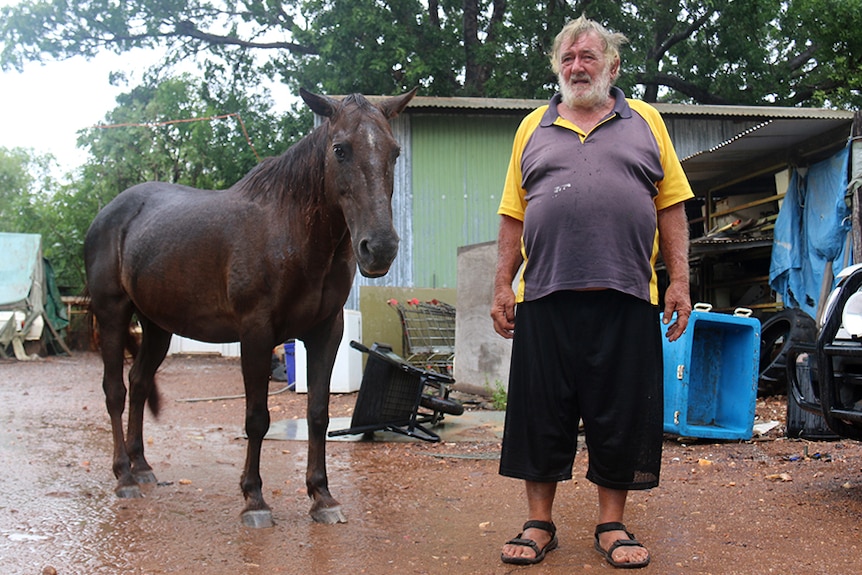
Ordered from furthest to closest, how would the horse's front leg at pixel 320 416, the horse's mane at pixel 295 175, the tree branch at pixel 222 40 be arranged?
1. the tree branch at pixel 222 40
2. the horse's mane at pixel 295 175
3. the horse's front leg at pixel 320 416

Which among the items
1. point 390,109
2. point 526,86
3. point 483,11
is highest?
point 483,11

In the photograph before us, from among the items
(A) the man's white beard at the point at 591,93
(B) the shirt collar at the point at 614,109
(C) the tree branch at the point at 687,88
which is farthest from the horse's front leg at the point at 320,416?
(C) the tree branch at the point at 687,88

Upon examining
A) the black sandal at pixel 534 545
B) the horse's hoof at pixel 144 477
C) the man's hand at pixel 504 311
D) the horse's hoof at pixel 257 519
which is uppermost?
the man's hand at pixel 504 311

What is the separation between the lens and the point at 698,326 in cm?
649

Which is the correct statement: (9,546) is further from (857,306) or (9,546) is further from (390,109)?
(857,306)

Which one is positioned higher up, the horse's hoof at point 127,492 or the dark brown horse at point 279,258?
the dark brown horse at point 279,258

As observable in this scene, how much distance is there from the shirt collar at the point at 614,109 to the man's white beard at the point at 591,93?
7 centimetres

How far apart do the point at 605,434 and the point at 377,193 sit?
1.54 m

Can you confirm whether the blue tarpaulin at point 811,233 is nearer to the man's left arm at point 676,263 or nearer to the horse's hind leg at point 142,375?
the man's left arm at point 676,263

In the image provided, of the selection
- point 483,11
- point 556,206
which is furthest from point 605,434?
point 483,11

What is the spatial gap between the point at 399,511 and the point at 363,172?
1.89m

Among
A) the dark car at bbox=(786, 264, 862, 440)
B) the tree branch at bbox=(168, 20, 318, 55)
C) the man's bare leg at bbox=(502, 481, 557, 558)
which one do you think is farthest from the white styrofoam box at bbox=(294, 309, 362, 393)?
the tree branch at bbox=(168, 20, 318, 55)

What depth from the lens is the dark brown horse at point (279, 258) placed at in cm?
386

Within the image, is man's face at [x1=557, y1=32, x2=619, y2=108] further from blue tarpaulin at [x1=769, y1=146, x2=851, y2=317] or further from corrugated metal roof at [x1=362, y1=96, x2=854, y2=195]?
blue tarpaulin at [x1=769, y1=146, x2=851, y2=317]
